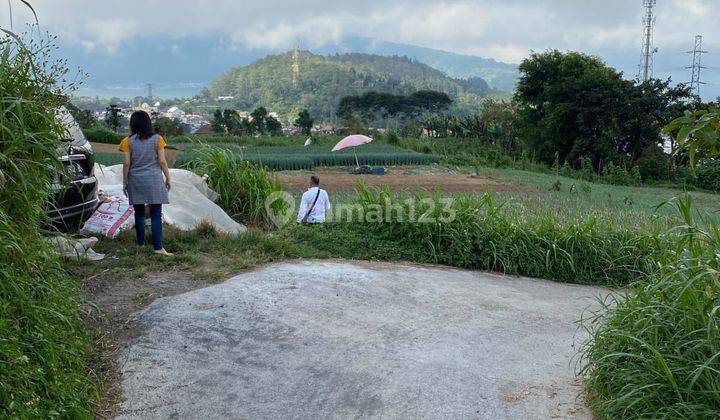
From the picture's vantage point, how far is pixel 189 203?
827cm

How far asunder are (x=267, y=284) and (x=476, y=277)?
2.46 m

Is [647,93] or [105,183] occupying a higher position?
[647,93]

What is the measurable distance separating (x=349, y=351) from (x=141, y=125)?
11.2 feet

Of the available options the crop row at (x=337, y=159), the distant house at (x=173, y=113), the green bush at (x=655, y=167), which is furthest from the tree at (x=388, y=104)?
the crop row at (x=337, y=159)

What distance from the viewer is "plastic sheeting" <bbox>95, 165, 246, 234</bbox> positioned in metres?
7.94

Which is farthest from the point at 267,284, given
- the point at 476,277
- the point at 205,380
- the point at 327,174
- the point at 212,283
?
the point at 327,174

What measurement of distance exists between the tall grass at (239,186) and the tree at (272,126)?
153 feet

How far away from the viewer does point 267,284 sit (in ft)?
19.9

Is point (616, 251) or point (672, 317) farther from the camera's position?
point (616, 251)

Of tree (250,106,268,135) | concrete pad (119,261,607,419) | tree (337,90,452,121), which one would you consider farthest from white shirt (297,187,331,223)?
tree (337,90,452,121)

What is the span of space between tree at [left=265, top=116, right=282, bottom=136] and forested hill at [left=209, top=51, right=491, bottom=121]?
4016 cm

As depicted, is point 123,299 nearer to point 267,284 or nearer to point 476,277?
point 267,284

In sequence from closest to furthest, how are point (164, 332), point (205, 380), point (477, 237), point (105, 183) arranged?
point (205, 380) → point (164, 332) → point (477, 237) → point (105, 183)

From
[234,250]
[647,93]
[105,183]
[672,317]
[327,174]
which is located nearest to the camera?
[672,317]
